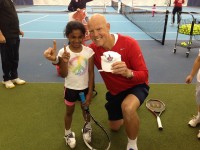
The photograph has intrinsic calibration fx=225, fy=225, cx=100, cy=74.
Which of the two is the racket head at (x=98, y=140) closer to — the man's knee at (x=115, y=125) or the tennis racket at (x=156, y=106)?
the man's knee at (x=115, y=125)

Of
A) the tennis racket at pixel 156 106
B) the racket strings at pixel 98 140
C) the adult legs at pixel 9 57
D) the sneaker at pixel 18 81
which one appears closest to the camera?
the racket strings at pixel 98 140

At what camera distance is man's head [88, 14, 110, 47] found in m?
2.22

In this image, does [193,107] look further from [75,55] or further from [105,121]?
[75,55]

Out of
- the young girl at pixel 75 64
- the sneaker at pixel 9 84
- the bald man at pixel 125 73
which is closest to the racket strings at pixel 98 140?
the bald man at pixel 125 73

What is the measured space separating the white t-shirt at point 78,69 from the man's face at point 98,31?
7.7 inches

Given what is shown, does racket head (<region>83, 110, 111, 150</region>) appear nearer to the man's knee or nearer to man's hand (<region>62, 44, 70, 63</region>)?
the man's knee

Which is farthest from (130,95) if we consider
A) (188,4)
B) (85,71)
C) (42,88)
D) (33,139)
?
(188,4)

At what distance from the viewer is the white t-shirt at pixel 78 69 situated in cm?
236

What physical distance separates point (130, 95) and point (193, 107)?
1613 mm

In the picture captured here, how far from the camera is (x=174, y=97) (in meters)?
3.84

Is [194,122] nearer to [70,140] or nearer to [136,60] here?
[136,60]

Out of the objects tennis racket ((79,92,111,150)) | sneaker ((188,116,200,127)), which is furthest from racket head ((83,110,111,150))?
sneaker ((188,116,200,127))

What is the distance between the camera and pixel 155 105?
11.3ft

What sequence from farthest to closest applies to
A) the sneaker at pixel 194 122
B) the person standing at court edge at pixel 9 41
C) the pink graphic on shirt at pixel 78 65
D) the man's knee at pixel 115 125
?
the person standing at court edge at pixel 9 41 → the sneaker at pixel 194 122 → the man's knee at pixel 115 125 → the pink graphic on shirt at pixel 78 65
